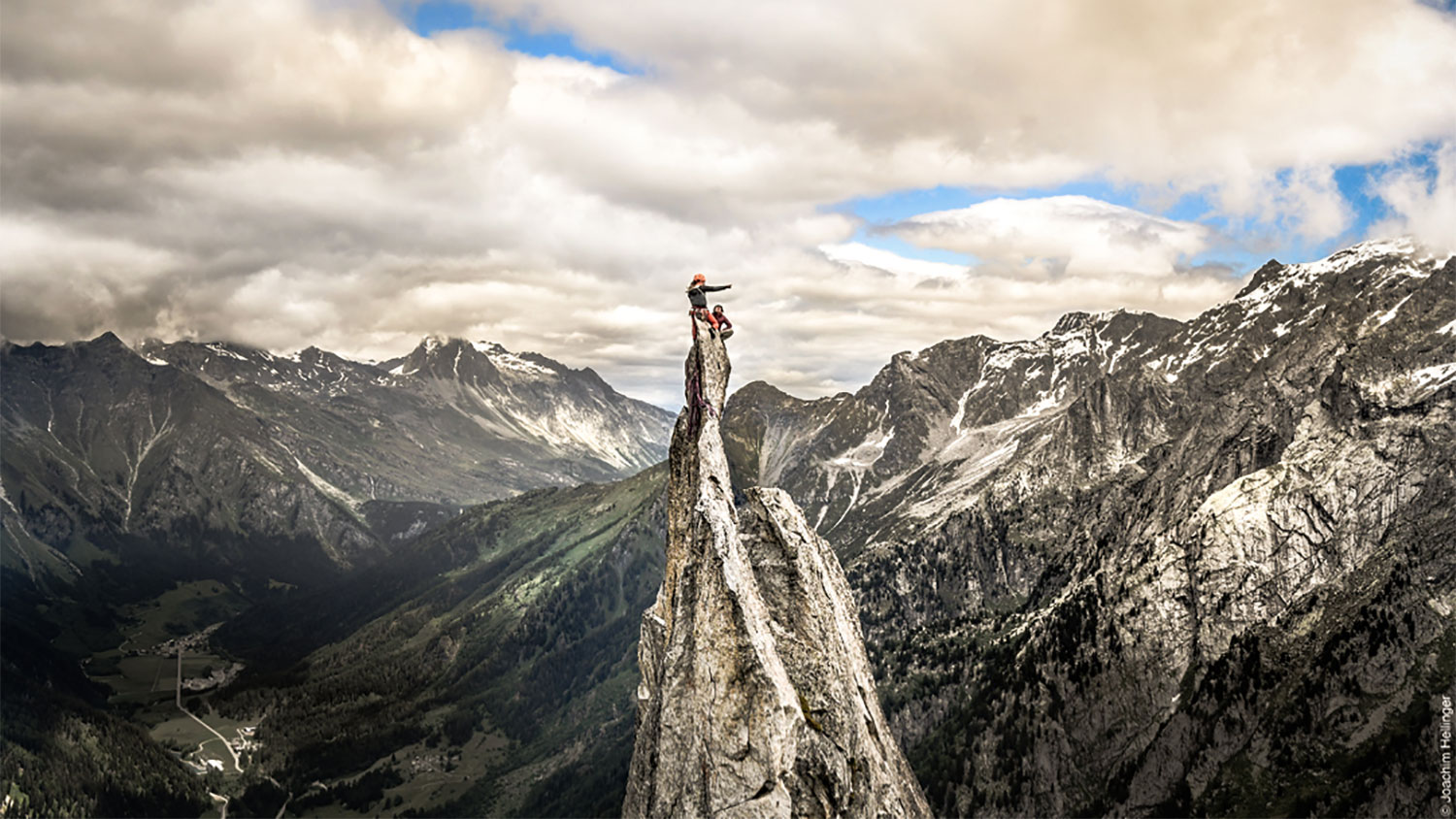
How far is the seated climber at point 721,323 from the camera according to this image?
53.8m

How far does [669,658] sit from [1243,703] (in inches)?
7135

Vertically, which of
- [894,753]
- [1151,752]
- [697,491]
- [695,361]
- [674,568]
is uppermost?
[695,361]

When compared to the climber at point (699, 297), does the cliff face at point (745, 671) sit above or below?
below

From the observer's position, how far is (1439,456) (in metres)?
174

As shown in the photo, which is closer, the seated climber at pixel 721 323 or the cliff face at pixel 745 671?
the cliff face at pixel 745 671

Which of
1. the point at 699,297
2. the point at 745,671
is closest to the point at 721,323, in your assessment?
the point at 699,297

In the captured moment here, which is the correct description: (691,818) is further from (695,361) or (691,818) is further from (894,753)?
(695,361)

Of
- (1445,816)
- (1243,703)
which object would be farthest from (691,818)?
(1243,703)

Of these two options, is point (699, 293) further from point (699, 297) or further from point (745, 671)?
point (745, 671)

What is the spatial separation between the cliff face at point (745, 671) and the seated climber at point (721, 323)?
0.99 m

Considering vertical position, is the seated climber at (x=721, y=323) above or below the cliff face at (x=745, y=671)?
above

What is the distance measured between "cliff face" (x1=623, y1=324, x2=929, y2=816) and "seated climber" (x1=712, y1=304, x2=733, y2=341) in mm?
994

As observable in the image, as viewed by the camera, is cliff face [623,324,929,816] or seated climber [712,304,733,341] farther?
seated climber [712,304,733,341]

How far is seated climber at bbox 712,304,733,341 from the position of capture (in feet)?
176
